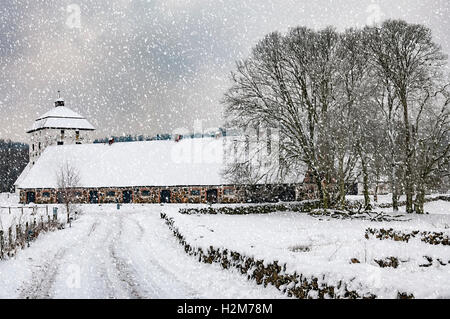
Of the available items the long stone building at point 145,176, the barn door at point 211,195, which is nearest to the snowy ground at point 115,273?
the long stone building at point 145,176

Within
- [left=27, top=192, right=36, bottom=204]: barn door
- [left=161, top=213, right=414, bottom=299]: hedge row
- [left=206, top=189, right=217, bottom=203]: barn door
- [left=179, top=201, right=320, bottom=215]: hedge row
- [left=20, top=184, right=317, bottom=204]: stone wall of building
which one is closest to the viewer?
[left=161, top=213, right=414, bottom=299]: hedge row

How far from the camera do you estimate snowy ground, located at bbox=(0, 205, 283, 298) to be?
9.69m

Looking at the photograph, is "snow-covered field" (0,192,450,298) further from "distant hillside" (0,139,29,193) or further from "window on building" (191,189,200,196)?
"distant hillside" (0,139,29,193)

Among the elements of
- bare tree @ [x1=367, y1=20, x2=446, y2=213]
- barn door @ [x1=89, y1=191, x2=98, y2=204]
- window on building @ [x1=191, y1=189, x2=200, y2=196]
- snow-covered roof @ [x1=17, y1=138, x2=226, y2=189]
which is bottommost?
barn door @ [x1=89, y1=191, x2=98, y2=204]

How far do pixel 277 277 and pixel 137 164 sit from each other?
42295mm

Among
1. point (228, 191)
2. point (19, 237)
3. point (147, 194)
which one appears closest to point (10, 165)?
point (147, 194)

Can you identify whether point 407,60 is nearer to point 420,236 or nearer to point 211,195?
point 420,236

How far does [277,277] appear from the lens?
9914 millimetres

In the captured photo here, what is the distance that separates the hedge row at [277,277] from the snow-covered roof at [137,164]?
106ft

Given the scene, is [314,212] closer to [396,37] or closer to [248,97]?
[248,97]

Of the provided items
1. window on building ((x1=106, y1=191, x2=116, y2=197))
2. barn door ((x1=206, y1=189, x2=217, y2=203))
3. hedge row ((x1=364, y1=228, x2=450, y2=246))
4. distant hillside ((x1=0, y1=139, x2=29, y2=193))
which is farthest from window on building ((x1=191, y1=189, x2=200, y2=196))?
distant hillside ((x1=0, y1=139, x2=29, y2=193))

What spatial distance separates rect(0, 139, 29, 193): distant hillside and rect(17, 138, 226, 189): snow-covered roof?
4592cm

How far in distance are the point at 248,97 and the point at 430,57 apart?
1286 cm

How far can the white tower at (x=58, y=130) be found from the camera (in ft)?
218
